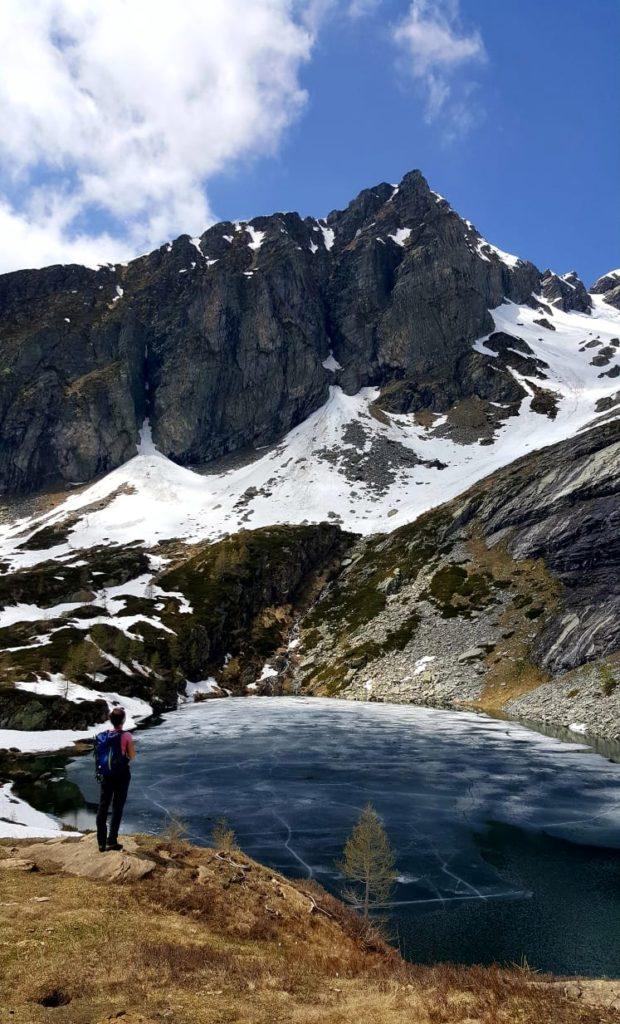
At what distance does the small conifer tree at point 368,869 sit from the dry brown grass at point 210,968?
5.40 m

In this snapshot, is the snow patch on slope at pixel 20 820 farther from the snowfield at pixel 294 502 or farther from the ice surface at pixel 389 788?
the snowfield at pixel 294 502

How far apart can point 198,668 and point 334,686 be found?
74.0ft

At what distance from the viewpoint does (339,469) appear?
627 ft

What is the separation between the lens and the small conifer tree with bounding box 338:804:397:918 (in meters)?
22.5

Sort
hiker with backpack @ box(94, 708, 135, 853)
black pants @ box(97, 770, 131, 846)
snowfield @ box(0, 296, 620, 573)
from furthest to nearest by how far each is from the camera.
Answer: snowfield @ box(0, 296, 620, 573) < hiker with backpack @ box(94, 708, 135, 853) < black pants @ box(97, 770, 131, 846)

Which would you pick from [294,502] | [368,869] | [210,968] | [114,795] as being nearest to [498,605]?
[368,869]

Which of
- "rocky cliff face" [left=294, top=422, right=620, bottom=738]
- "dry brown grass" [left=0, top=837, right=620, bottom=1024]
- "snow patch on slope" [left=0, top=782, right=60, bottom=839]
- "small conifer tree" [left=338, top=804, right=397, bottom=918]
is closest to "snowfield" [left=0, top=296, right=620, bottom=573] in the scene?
"rocky cliff face" [left=294, top=422, right=620, bottom=738]

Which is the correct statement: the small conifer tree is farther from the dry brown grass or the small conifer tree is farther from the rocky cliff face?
the rocky cliff face

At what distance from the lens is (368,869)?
22016 mm

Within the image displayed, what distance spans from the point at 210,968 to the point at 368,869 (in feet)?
39.8

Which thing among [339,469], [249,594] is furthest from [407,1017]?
[339,469]

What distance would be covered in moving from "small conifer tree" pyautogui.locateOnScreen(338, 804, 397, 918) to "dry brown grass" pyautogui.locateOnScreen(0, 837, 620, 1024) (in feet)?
17.7

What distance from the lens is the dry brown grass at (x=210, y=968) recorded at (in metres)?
9.59

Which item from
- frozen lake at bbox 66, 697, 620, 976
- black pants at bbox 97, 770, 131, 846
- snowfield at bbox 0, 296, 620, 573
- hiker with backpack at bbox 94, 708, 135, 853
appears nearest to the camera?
black pants at bbox 97, 770, 131, 846
